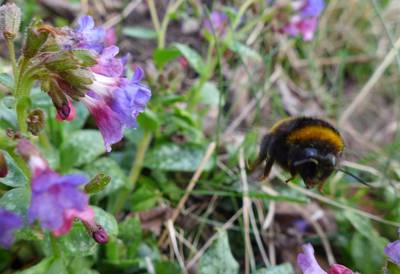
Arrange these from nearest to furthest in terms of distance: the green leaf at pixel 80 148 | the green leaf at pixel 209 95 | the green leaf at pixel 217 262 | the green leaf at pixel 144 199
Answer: the green leaf at pixel 217 262
the green leaf at pixel 80 148
the green leaf at pixel 144 199
the green leaf at pixel 209 95

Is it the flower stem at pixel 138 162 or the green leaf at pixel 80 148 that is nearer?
the green leaf at pixel 80 148

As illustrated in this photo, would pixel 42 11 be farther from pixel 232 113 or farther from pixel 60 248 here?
pixel 60 248

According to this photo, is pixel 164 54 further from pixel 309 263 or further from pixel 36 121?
pixel 309 263

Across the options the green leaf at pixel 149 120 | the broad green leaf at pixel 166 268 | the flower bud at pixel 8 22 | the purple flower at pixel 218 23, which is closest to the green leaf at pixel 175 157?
the green leaf at pixel 149 120

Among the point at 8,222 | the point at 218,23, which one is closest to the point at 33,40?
the point at 8,222

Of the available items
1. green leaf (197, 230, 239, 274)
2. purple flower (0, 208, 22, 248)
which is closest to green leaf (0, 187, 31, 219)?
purple flower (0, 208, 22, 248)

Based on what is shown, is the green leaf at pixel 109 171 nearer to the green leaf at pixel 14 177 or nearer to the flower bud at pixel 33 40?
the green leaf at pixel 14 177

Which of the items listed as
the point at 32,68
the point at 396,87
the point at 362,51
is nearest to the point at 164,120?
the point at 32,68
